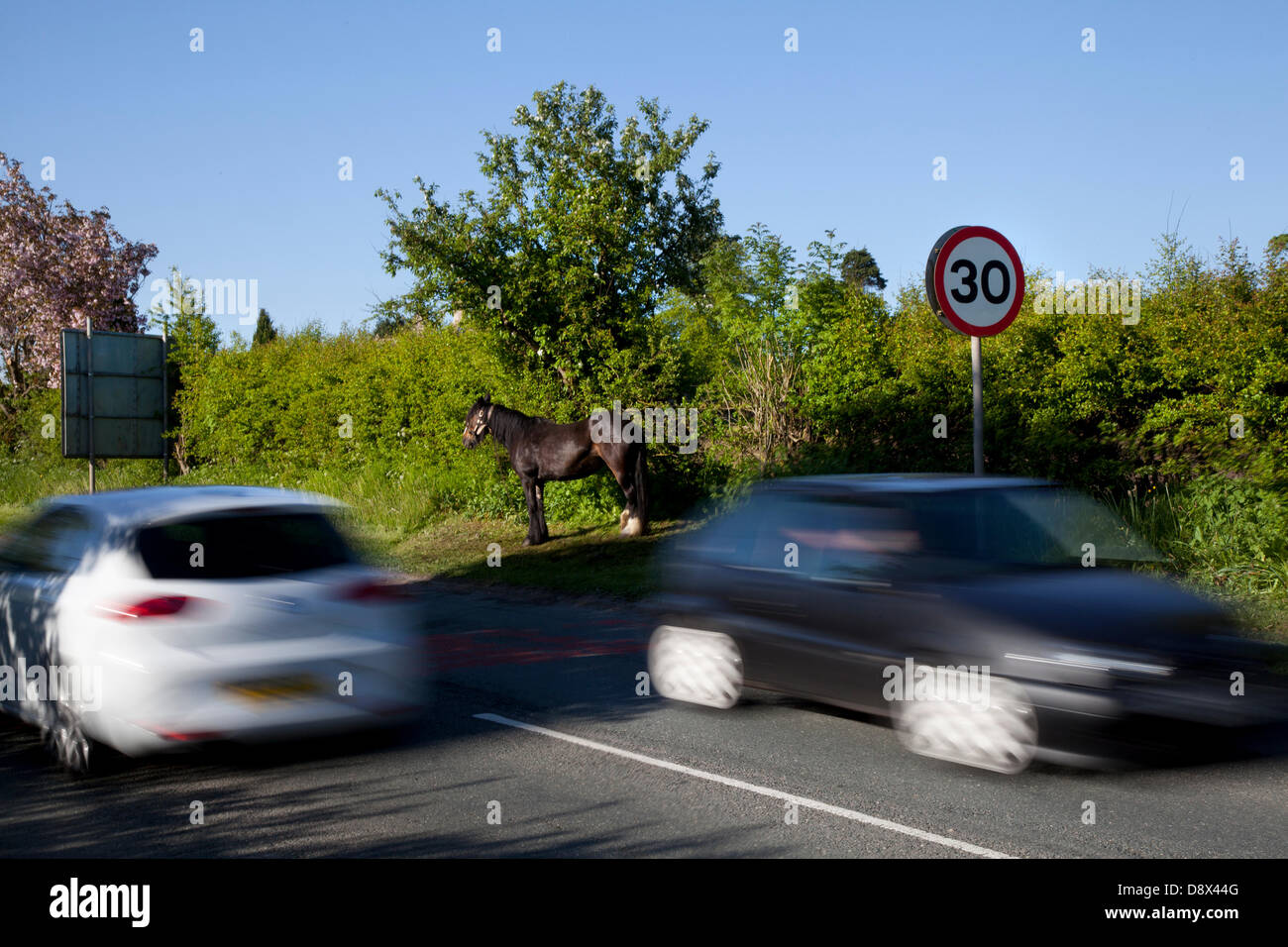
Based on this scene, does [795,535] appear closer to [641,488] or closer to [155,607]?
[155,607]

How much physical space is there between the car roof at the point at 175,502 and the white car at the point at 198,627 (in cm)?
1

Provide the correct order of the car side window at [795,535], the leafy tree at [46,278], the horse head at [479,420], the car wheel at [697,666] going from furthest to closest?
1. the leafy tree at [46,278]
2. the horse head at [479,420]
3. the car wheel at [697,666]
4. the car side window at [795,535]

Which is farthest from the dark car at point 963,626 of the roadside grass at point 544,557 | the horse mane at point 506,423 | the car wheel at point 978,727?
the horse mane at point 506,423

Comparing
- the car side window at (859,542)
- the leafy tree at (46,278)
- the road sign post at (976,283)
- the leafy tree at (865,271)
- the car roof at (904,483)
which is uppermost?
the leafy tree at (865,271)

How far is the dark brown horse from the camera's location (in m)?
16.6

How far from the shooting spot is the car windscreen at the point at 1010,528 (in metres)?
6.54

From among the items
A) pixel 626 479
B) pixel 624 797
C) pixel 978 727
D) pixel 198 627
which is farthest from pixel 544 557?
pixel 978 727

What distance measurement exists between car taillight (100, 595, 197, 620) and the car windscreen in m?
4.25

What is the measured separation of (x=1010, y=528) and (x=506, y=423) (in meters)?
12.2

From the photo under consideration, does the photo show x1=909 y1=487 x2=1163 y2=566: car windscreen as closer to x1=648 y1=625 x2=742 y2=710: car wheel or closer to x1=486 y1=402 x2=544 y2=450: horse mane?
x1=648 y1=625 x2=742 y2=710: car wheel

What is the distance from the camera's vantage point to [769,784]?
5867mm

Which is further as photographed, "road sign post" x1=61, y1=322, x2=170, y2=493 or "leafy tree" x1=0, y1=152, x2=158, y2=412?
"leafy tree" x1=0, y1=152, x2=158, y2=412

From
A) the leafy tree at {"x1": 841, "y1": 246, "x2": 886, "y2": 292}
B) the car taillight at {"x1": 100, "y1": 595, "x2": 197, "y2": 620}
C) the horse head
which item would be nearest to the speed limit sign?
the car taillight at {"x1": 100, "y1": 595, "x2": 197, "y2": 620}

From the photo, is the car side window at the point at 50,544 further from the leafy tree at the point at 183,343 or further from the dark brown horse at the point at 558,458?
the leafy tree at the point at 183,343
